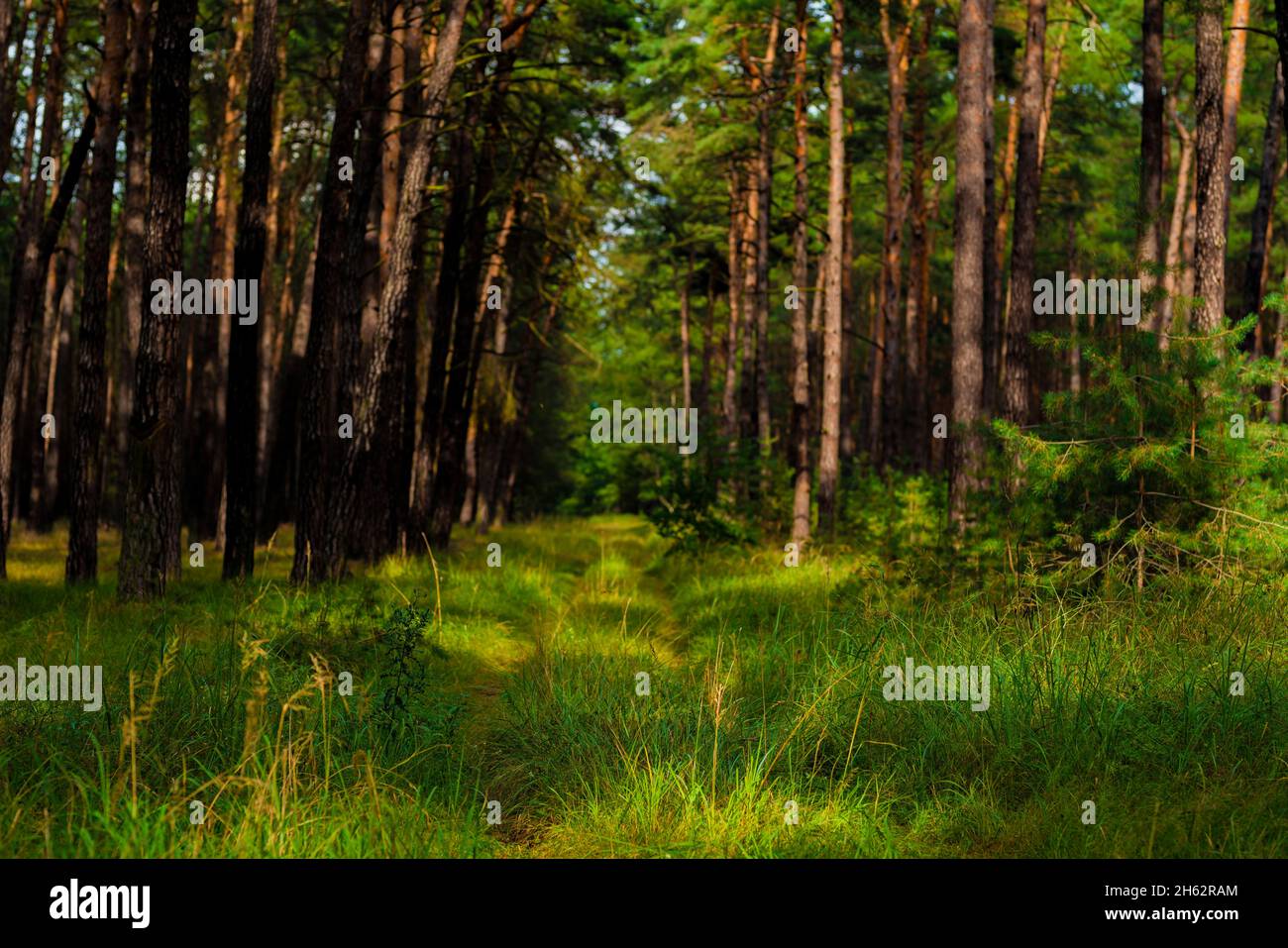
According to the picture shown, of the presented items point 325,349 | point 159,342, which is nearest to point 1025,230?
point 325,349

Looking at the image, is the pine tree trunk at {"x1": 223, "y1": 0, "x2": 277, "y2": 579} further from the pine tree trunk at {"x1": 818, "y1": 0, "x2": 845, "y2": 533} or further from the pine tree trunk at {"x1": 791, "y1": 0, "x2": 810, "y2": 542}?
the pine tree trunk at {"x1": 818, "y1": 0, "x2": 845, "y2": 533}

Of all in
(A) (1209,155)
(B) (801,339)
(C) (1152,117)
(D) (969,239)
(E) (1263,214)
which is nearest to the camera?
(D) (969,239)

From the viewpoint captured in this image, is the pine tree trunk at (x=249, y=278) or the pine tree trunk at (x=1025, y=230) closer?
the pine tree trunk at (x=249, y=278)

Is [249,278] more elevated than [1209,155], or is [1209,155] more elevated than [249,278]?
[1209,155]

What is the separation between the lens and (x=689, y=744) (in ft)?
19.8

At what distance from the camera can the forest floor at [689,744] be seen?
4684 mm

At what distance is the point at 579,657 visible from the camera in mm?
8273

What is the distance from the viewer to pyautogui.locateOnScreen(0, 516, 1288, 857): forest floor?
468 centimetres

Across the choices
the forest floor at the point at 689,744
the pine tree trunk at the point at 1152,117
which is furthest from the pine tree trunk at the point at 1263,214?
the forest floor at the point at 689,744

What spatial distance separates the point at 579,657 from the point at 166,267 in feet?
19.9

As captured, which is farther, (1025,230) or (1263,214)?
(1263,214)

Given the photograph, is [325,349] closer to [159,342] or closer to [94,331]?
[159,342]

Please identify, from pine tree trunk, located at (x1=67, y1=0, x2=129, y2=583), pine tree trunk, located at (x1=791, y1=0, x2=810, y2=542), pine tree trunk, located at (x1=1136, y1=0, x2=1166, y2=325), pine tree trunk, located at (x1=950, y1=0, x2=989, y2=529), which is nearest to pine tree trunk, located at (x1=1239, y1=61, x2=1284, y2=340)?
pine tree trunk, located at (x1=1136, y1=0, x2=1166, y2=325)

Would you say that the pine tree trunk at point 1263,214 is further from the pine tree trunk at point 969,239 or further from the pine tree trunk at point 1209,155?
the pine tree trunk at point 969,239
